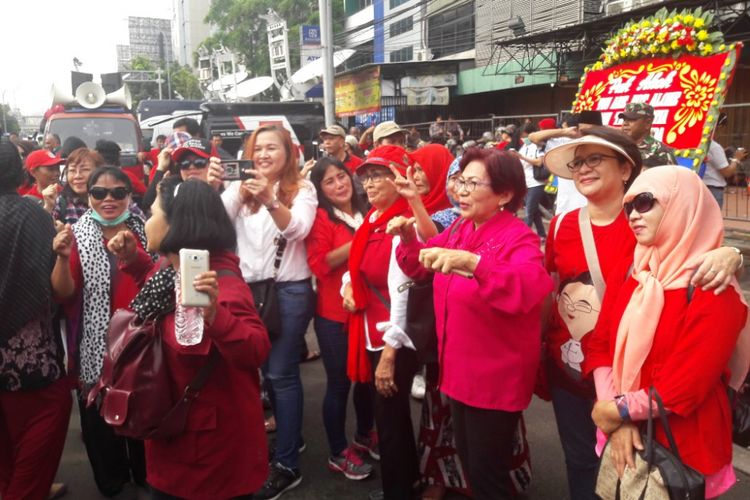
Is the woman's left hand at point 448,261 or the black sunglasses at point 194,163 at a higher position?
the black sunglasses at point 194,163

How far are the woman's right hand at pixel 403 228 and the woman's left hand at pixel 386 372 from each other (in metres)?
0.51

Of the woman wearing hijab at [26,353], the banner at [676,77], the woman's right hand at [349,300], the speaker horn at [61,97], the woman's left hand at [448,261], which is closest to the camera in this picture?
the woman's left hand at [448,261]

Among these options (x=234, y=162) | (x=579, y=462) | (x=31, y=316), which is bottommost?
(x=579, y=462)

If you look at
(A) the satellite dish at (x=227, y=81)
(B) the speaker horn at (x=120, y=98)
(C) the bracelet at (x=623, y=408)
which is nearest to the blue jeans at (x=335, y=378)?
(C) the bracelet at (x=623, y=408)

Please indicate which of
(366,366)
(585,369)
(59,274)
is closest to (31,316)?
(59,274)

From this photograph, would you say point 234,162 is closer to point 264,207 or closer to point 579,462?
point 264,207

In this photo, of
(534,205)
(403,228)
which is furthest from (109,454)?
(534,205)

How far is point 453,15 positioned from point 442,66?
14.1ft

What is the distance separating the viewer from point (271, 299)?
3.20 m

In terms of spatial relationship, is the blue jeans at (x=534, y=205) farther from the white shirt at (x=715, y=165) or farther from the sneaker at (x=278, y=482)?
the sneaker at (x=278, y=482)

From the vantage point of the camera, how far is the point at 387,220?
2.91m

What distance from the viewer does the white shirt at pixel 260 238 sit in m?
3.21

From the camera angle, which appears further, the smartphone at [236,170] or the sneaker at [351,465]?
the sneaker at [351,465]

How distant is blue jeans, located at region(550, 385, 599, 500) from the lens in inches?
96.0
